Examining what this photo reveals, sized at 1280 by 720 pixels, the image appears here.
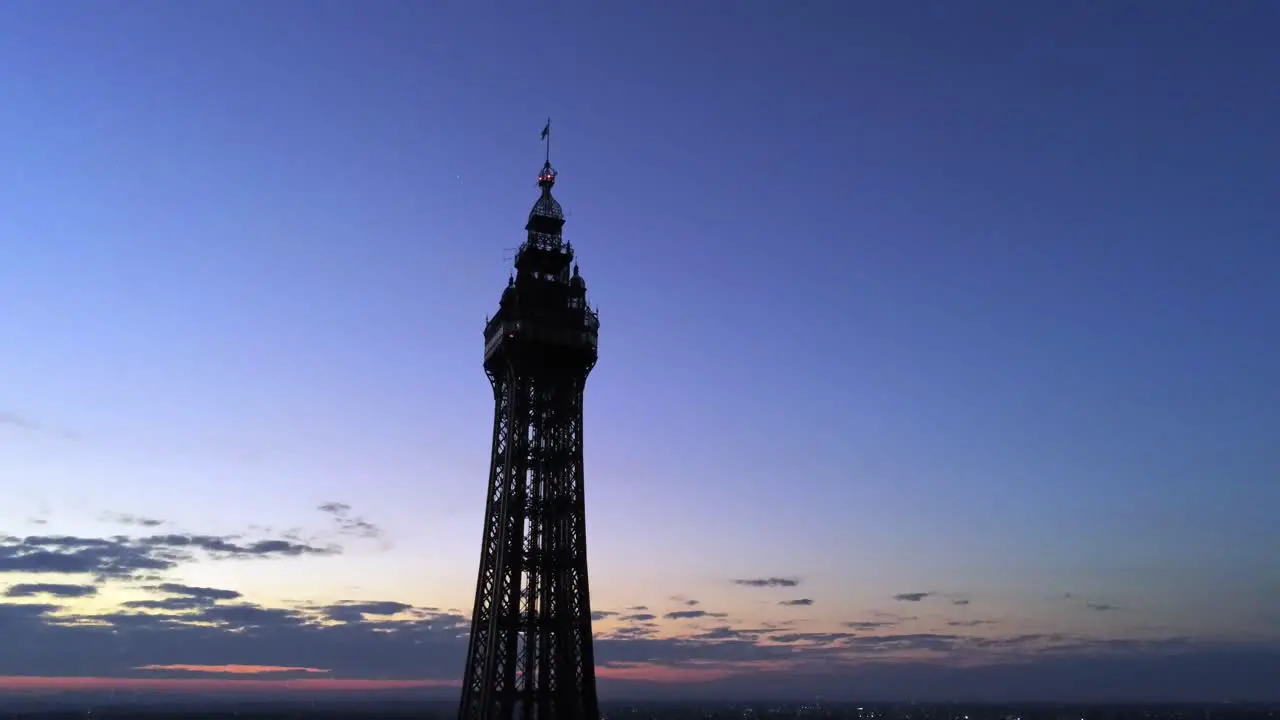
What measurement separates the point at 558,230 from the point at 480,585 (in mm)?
34264

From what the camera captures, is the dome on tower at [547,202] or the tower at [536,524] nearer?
the tower at [536,524]

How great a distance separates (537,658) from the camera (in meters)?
83.7

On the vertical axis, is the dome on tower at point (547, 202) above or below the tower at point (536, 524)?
above

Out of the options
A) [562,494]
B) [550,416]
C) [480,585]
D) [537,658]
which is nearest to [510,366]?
[550,416]

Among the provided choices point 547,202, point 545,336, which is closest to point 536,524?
point 545,336

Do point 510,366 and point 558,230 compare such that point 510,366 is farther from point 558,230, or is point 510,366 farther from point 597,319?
point 558,230

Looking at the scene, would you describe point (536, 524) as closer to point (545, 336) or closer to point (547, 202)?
point (545, 336)

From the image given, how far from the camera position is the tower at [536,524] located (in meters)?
82.1

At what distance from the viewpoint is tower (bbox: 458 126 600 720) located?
8206cm

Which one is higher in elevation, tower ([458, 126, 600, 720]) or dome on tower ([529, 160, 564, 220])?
dome on tower ([529, 160, 564, 220])

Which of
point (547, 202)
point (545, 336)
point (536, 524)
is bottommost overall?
point (536, 524)

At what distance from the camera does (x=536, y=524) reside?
8519 centimetres

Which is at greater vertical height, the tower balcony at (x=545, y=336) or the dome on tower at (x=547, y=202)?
the dome on tower at (x=547, y=202)

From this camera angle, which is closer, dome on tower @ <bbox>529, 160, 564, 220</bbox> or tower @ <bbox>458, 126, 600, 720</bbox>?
tower @ <bbox>458, 126, 600, 720</bbox>
